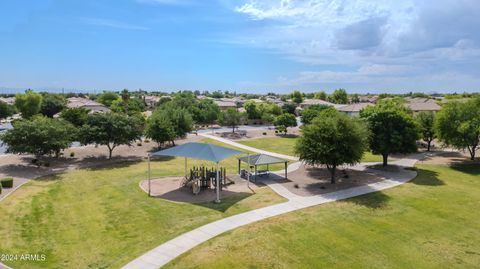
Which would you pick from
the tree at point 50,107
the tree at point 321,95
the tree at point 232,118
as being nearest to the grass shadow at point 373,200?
the tree at point 232,118

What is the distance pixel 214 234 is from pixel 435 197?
19.9m

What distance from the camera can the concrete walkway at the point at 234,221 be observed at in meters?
16.7

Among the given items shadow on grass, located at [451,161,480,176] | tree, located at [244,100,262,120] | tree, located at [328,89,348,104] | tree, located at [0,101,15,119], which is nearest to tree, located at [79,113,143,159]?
shadow on grass, located at [451,161,480,176]

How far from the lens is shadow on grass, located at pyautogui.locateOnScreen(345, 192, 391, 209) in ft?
83.4

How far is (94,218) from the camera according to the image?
74.2ft

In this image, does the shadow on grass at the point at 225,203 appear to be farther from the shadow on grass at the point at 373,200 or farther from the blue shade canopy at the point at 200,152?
the shadow on grass at the point at 373,200

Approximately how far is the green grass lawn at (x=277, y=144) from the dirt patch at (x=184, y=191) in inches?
781

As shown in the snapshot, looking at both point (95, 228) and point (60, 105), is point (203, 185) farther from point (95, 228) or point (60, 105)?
point (60, 105)

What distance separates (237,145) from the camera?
5675cm

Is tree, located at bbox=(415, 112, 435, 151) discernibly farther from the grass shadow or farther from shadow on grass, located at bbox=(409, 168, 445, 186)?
the grass shadow

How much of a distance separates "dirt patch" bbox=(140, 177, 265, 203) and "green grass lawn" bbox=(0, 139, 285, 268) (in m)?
0.98

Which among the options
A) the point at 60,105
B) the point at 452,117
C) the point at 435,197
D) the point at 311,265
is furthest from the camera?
the point at 60,105

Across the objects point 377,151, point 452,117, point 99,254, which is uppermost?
point 452,117

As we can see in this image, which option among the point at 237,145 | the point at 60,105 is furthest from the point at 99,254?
the point at 60,105
